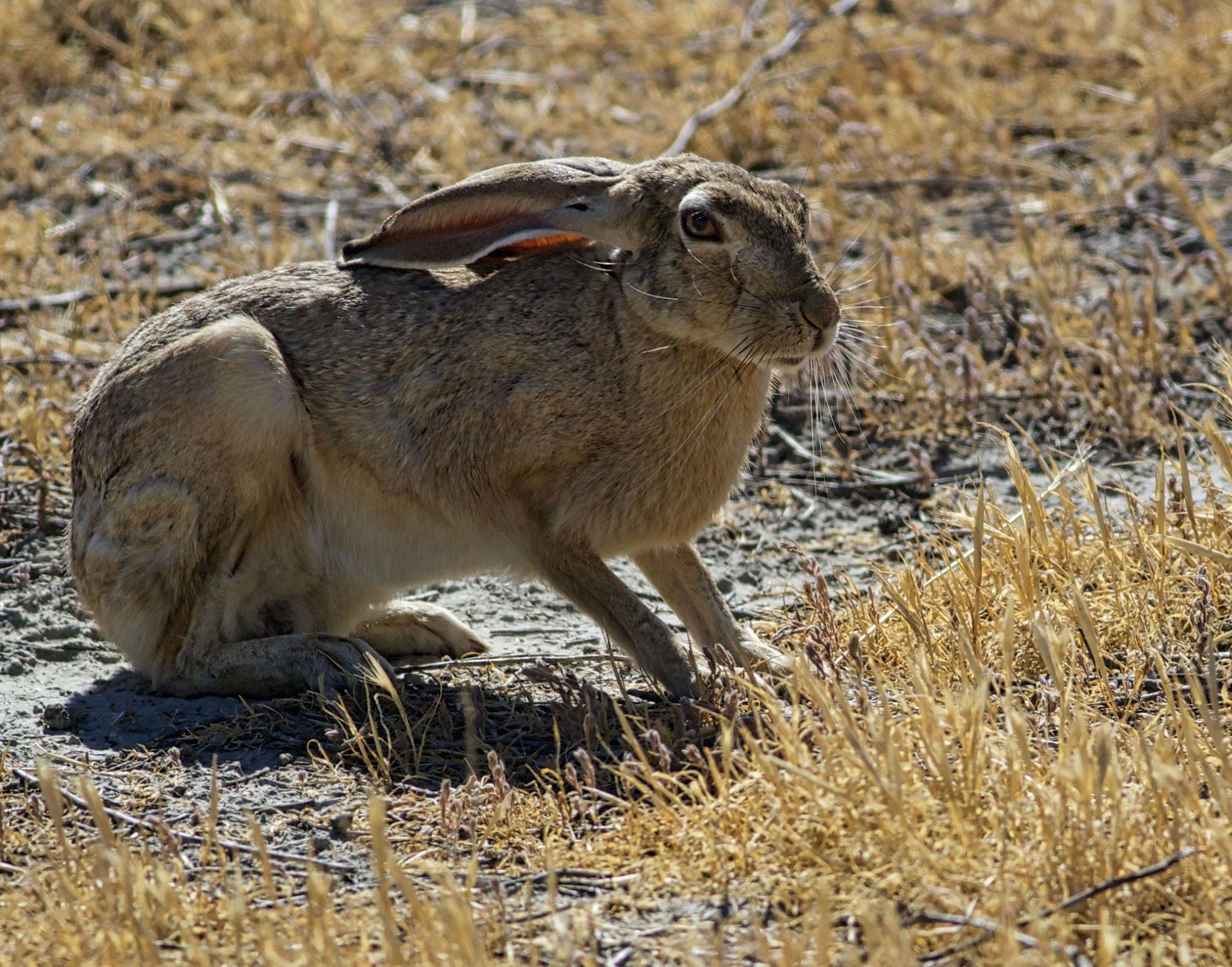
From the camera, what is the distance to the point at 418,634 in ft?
15.5

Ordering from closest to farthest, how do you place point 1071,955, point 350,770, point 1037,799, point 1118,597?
point 1071,955 → point 1037,799 → point 350,770 → point 1118,597

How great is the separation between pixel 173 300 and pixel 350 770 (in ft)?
11.4

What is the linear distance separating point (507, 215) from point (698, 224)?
0.63m

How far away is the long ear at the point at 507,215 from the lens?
4.29 metres

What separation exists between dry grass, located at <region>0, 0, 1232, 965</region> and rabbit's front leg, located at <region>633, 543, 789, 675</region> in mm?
222

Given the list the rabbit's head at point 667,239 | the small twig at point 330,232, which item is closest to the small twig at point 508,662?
the rabbit's head at point 667,239

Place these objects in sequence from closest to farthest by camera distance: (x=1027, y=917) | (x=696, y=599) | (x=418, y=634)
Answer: (x=1027, y=917), (x=696, y=599), (x=418, y=634)

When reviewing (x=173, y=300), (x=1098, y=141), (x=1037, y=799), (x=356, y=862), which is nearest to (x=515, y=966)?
(x=356, y=862)

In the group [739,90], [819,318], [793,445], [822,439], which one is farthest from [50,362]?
[739,90]

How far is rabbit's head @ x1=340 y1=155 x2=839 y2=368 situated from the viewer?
3.98 meters

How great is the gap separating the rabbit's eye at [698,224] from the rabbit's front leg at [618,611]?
0.92 m

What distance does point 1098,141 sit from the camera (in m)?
7.95

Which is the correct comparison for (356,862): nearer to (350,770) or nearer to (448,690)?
(350,770)

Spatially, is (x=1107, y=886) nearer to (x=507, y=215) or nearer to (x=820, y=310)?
(x=820, y=310)
